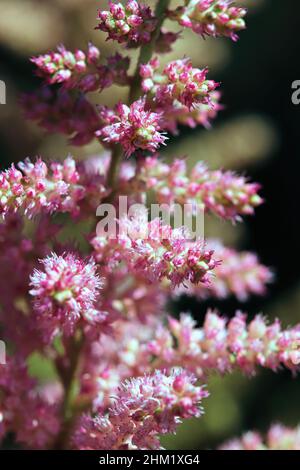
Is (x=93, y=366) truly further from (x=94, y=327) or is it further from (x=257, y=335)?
(x=257, y=335)

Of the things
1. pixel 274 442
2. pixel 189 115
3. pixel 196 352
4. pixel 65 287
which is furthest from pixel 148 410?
pixel 189 115

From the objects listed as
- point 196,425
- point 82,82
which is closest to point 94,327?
point 82,82

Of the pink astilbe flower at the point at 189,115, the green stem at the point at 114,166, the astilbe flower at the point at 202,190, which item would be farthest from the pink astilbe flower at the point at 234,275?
the green stem at the point at 114,166

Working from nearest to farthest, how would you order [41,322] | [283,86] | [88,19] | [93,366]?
[41,322], [93,366], [88,19], [283,86]

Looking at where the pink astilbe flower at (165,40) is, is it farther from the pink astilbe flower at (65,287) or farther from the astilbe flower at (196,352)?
the astilbe flower at (196,352)

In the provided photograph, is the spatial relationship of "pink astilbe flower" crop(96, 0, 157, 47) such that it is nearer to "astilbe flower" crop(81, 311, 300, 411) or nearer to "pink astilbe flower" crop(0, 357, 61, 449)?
"astilbe flower" crop(81, 311, 300, 411)

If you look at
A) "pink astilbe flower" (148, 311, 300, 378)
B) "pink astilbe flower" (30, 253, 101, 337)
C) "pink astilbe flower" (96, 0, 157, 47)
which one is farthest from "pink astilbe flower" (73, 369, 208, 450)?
"pink astilbe flower" (96, 0, 157, 47)
